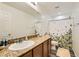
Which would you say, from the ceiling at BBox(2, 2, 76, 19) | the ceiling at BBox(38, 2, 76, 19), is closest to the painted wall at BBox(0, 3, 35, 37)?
the ceiling at BBox(2, 2, 76, 19)

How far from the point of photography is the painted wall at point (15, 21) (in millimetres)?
1435

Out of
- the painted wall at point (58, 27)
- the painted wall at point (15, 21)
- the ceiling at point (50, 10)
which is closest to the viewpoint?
the painted wall at point (15, 21)

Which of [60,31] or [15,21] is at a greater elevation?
[15,21]

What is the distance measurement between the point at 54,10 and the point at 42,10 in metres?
0.28

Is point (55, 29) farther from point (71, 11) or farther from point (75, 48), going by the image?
point (75, 48)

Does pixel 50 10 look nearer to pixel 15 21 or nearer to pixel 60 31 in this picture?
pixel 60 31

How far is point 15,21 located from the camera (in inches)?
63.4

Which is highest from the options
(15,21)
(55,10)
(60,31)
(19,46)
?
(55,10)

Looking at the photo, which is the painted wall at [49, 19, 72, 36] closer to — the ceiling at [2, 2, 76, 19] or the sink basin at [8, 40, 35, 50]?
the ceiling at [2, 2, 76, 19]

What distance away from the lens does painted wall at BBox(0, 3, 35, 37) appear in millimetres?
1435

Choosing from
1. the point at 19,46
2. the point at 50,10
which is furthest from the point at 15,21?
the point at 50,10

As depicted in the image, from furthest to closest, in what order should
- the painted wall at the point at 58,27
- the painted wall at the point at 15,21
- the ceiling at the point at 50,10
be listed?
the painted wall at the point at 58,27, the ceiling at the point at 50,10, the painted wall at the point at 15,21

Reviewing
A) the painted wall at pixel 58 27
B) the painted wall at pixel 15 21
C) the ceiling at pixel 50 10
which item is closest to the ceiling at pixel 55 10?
the ceiling at pixel 50 10

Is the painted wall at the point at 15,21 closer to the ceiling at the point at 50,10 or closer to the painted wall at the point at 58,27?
the ceiling at the point at 50,10
